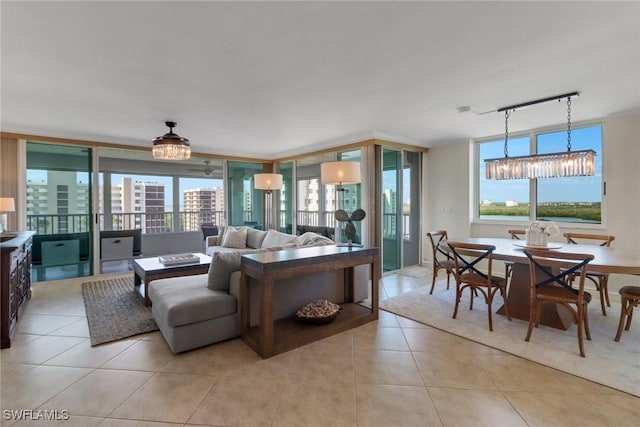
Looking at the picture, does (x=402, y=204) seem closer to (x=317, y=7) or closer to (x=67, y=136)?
(x=317, y=7)

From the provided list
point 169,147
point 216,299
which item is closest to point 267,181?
point 169,147

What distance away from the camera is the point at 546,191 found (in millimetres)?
4855

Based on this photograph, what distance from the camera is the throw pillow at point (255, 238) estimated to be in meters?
5.69

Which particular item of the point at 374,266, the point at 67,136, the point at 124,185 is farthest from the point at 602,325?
the point at 124,185

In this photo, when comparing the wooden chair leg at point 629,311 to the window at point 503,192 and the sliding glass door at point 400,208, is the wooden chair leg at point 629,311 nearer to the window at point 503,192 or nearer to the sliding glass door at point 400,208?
the window at point 503,192

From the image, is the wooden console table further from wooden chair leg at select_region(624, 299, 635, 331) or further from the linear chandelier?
wooden chair leg at select_region(624, 299, 635, 331)

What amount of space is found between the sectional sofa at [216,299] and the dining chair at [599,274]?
2.72m

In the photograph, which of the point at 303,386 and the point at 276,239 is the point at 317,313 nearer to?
the point at 303,386

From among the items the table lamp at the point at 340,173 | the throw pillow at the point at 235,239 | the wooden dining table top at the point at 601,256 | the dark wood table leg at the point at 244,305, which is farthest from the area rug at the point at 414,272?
the dark wood table leg at the point at 244,305

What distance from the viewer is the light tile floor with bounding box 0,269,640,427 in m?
1.81

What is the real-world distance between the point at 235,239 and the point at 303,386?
407cm

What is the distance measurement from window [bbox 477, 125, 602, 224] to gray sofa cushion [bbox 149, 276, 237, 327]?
4868mm

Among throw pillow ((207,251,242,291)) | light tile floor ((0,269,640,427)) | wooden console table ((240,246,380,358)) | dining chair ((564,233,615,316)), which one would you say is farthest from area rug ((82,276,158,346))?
dining chair ((564,233,615,316))

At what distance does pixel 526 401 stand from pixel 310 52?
9.48ft
